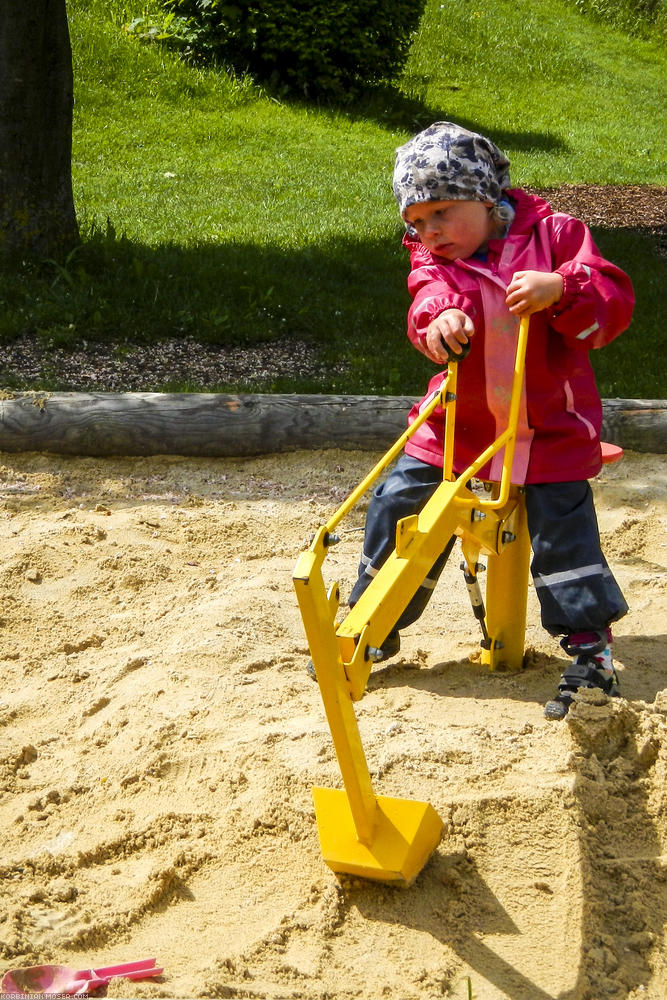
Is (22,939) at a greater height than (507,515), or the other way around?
(507,515)

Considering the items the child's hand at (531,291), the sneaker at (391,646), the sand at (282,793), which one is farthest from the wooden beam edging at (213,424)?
the child's hand at (531,291)

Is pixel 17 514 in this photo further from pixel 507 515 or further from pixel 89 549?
pixel 507 515

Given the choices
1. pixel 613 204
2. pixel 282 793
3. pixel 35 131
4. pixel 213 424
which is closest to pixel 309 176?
pixel 613 204

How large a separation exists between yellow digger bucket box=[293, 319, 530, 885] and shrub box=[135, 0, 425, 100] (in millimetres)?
9661

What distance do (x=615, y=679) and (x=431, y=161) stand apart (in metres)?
1.31

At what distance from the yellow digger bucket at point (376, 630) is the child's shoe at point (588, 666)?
32cm

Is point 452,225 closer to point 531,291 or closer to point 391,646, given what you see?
point 531,291

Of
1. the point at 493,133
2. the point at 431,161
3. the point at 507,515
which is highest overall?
the point at 431,161

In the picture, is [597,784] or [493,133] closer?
[597,784]

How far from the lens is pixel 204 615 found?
3.25m

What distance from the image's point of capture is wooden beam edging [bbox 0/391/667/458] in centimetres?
438

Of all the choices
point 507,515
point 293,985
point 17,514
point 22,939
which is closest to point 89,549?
point 17,514

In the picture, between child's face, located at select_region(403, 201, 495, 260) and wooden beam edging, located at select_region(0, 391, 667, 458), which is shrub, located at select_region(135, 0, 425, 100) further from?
child's face, located at select_region(403, 201, 495, 260)

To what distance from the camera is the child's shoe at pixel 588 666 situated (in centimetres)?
271
